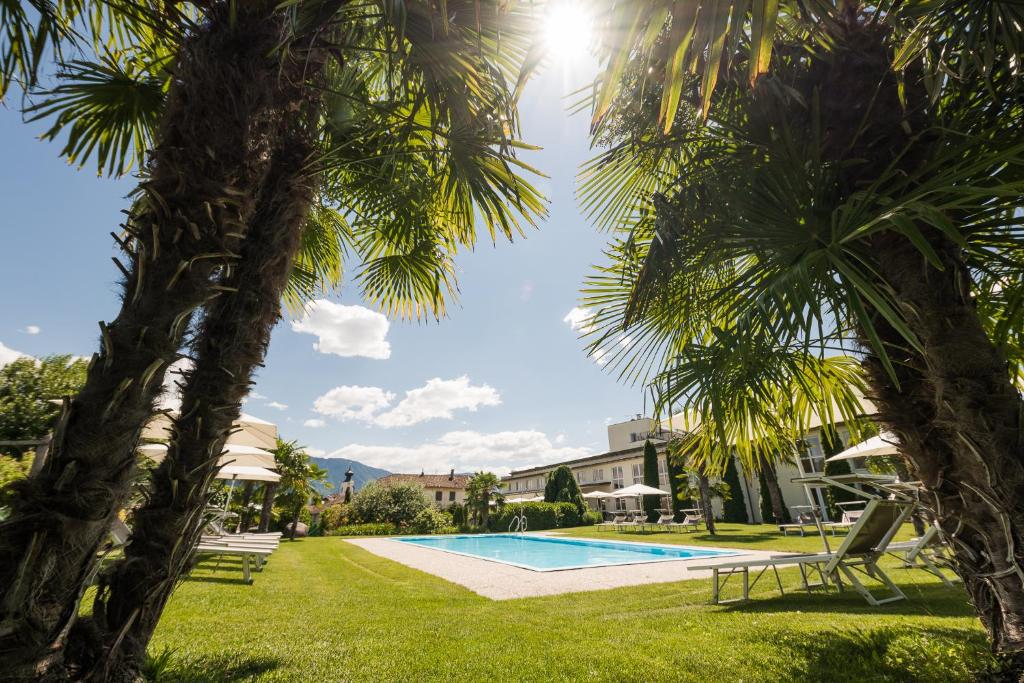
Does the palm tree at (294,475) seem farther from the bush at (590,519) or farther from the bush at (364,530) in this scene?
the bush at (590,519)

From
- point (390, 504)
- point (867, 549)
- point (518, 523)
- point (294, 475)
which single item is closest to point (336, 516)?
point (390, 504)

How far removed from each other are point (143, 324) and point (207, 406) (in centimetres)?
53

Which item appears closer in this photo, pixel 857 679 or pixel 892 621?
pixel 857 679

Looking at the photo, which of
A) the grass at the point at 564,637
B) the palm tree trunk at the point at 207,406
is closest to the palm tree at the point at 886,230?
the grass at the point at 564,637

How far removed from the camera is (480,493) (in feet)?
84.8

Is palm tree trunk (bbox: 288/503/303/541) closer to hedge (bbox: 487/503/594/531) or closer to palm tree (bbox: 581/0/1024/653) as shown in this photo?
hedge (bbox: 487/503/594/531)

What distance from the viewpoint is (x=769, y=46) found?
1.15m

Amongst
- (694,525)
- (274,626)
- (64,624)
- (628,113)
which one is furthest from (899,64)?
(694,525)

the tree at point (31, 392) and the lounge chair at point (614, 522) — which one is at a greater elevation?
the tree at point (31, 392)

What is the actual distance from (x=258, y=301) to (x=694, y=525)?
75.1 ft

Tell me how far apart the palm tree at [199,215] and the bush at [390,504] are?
79.2 ft

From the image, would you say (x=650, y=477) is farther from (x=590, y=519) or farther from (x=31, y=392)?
(x=31, y=392)

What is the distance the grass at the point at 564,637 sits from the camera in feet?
9.74

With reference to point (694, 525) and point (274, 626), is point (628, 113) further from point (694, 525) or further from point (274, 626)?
point (694, 525)
